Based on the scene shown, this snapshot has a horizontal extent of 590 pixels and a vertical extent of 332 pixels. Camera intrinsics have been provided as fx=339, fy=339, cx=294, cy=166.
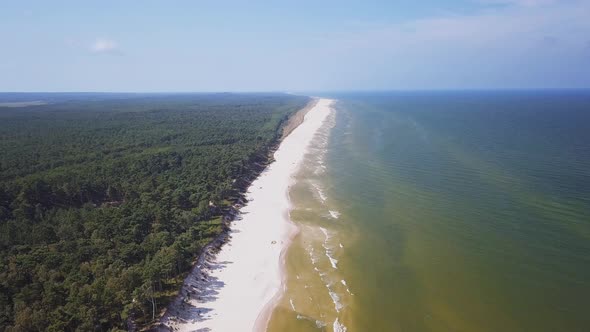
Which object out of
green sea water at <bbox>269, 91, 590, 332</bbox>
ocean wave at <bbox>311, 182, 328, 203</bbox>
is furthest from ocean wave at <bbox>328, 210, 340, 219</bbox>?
ocean wave at <bbox>311, 182, 328, 203</bbox>

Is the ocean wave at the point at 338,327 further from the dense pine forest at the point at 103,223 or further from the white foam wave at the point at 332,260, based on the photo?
the dense pine forest at the point at 103,223

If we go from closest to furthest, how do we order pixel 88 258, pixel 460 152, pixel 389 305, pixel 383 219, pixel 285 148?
pixel 389 305, pixel 88 258, pixel 383 219, pixel 460 152, pixel 285 148

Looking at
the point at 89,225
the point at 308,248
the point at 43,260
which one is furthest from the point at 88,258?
the point at 308,248

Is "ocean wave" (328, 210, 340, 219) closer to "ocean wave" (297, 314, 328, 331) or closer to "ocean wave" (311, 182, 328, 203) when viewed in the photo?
"ocean wave" (311, 182, 328, 203)

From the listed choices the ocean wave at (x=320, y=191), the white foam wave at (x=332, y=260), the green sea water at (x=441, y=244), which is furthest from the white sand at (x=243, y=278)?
the ocean wave at (x=320, y=191)

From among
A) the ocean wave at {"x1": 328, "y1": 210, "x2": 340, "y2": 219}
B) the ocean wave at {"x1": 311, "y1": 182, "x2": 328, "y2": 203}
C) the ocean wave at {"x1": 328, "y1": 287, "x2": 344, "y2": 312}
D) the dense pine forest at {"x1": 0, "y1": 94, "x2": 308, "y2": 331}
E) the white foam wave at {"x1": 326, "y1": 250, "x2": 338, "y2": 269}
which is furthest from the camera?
the ocean wave at {"x1": 311, "y1": 182, "x2": 328, "y2": 203}

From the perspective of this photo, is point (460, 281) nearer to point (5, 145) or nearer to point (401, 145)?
point (401, 145)

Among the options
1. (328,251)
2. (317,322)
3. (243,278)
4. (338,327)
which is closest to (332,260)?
(328,251)
